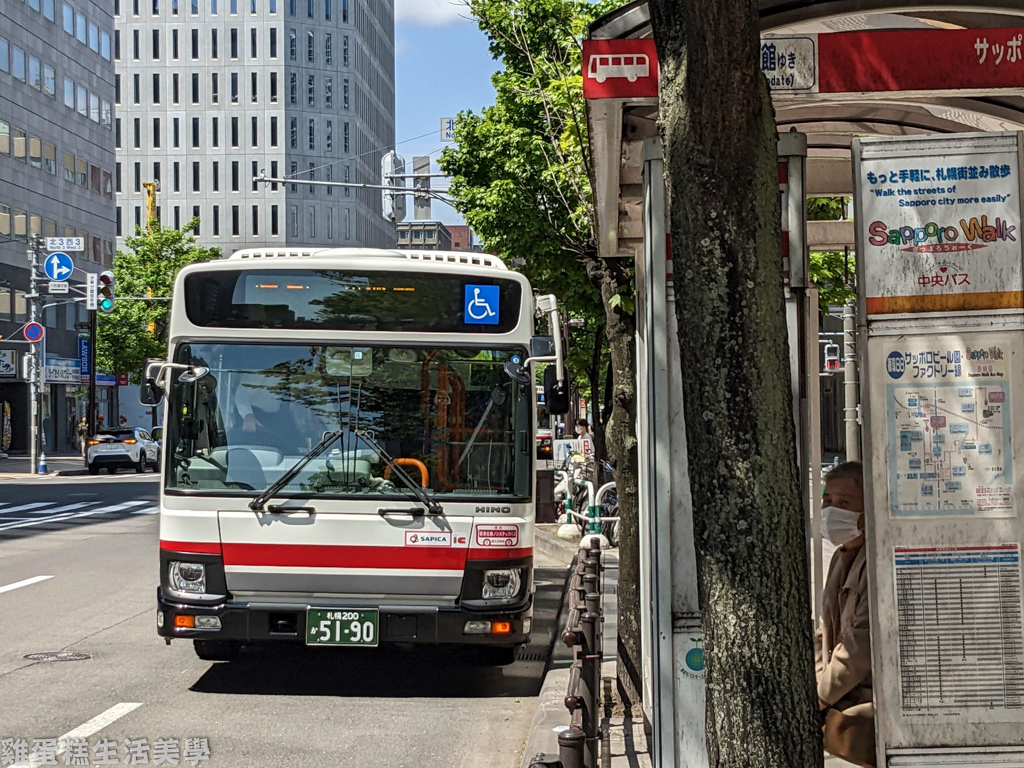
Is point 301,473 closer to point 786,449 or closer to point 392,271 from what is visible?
point 392,271

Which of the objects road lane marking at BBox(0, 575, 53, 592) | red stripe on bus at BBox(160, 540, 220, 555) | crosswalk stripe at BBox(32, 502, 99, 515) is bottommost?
road lane marking at BBox(0, 575, 53, 592)

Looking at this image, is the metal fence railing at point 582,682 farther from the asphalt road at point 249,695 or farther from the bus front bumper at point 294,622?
the bus front bumper at point 294,622

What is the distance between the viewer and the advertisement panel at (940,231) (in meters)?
4.33

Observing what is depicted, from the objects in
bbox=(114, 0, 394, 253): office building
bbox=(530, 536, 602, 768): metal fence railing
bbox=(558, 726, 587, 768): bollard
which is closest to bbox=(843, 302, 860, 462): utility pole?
bbox=(530, 536, 602, 768): metal fence railing

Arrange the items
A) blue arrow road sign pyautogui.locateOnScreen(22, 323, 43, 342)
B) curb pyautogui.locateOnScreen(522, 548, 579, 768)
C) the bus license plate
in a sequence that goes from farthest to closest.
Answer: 1. blue arrow road sign pyautogui.locateOnScreen(22, 323, 43, 342)
2. the bus license plate
3. curb pyautogui.locateOnScreen(522, 548, 579, 768)

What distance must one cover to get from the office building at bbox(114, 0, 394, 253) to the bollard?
103 meters

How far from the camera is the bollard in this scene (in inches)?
160

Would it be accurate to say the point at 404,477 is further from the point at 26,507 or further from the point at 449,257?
the point at 26,507

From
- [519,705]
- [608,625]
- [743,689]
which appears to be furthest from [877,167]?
[608,625]

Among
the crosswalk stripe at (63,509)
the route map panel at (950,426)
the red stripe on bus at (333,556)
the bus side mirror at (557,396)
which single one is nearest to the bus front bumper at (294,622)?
the red stripe on bus at (333,556)

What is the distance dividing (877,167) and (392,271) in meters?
5.06

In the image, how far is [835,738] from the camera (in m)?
4.60

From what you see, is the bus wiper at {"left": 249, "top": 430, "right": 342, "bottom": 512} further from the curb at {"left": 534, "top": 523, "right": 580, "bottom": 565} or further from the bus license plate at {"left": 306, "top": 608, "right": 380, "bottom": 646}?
the curb at {"left": 534, "top": 523, "right": 580, "bottom": 565}

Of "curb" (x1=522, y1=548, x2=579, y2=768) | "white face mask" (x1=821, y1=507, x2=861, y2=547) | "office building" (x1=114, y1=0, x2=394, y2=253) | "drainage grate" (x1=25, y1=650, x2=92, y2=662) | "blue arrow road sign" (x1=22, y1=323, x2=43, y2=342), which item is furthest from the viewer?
"office building" (x1=114, y1=0, x2=394, y2=253)
